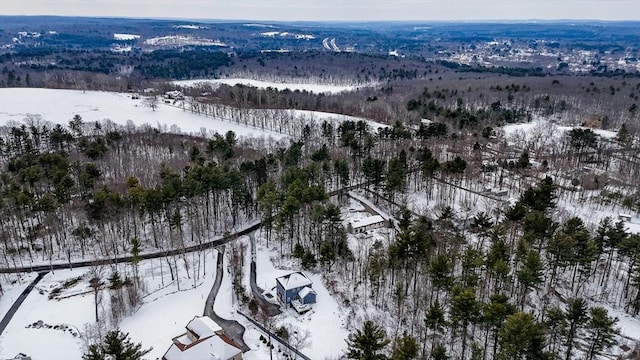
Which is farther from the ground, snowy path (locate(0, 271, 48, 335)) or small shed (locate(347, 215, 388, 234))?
small shed (locate(347, 215, 388, 234))

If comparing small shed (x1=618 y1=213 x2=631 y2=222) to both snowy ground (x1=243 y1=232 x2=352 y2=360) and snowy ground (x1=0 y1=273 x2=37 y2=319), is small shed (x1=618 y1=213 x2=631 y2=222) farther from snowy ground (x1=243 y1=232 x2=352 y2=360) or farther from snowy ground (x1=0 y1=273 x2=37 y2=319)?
snowy ground (x1=0 y1=273 x2=37 y2=319)

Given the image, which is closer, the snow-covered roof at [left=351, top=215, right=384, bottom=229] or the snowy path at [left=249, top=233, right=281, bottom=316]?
the snowy path at [left=249, top=233, right=281, bottom=316]

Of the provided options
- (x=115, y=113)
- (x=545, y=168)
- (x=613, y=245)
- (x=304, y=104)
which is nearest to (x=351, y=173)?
(x=545, y=168)

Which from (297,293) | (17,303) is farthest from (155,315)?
(17,303)

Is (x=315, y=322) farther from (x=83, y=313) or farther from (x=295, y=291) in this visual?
(x=83, y=313)

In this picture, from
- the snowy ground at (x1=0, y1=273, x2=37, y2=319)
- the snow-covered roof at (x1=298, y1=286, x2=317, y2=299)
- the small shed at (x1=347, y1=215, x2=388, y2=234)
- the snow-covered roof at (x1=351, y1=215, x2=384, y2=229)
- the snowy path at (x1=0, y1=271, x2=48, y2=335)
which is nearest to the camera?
the snowy path at (x1=0, y1=271, x2=48, y2=335)

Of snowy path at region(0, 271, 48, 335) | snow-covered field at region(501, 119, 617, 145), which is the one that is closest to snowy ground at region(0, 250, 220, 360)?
snowy path at region(0, 271, 48, 335)
